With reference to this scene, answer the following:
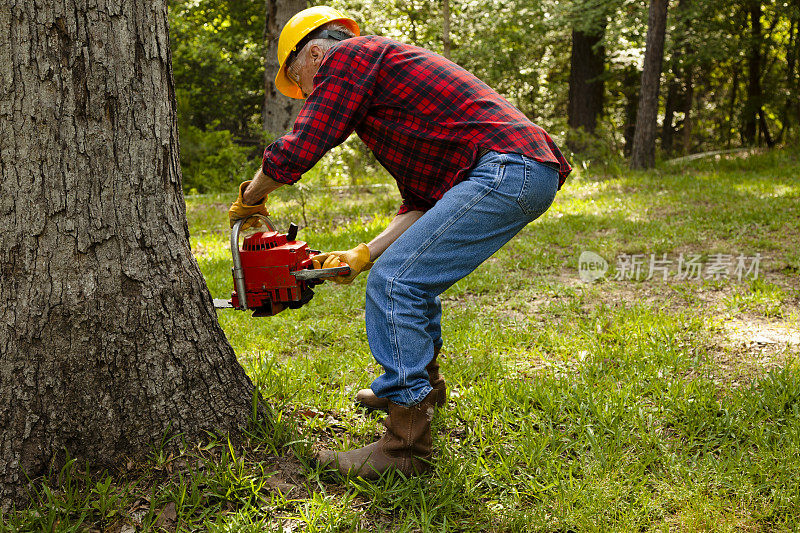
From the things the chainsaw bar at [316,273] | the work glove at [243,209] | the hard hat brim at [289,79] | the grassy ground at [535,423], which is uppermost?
the hard hat brim at [289,79]

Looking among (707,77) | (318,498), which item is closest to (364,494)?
(318,498)

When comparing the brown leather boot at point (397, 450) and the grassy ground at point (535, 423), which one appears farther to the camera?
the brown leather boot at point (397, 450)

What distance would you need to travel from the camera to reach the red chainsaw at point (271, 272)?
2.32m

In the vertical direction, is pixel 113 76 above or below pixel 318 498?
above

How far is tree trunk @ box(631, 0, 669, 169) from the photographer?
915 cm

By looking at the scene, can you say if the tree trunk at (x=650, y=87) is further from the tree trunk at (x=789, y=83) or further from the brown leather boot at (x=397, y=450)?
the brown leather boot at (x=397, y=450)

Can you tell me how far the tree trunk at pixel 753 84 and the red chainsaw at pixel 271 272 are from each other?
44.3ft

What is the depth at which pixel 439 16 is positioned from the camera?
624 inches

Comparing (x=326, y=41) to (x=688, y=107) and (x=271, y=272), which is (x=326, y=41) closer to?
(x=271, y=272)

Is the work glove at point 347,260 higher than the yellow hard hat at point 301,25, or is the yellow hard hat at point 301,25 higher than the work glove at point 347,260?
the yellow hard hat at point 301,25

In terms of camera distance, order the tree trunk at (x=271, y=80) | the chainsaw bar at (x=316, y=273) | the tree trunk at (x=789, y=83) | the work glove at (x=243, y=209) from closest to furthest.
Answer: the chainsaw bar at (x=316, y=273) → the work glove at (x=243, y=209) → the tree trunk at (x=271, y=80) → the tree trunk at (x=789, y=83)

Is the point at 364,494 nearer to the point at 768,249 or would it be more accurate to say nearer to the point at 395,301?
the point at 395,301

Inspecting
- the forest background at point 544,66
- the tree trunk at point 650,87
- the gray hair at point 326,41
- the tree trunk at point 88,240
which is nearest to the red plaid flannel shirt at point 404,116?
the gray hair at point 326,41

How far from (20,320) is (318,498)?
1.16m
